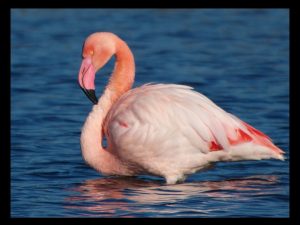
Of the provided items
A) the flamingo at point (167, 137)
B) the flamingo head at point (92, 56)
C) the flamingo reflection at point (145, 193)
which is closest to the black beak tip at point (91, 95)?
the flamingo head at point (92, 56)

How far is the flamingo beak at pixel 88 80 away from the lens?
7.65 m

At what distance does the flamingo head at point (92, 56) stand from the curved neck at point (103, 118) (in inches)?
3.5

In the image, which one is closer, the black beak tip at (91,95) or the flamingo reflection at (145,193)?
the flamingo reflection at (145,193)

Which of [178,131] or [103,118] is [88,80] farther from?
[178,131]

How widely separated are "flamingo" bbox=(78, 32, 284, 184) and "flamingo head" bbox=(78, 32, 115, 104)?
0.27m

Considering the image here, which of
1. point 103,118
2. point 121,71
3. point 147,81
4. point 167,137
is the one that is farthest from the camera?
point 147,81

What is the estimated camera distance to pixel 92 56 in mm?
7730

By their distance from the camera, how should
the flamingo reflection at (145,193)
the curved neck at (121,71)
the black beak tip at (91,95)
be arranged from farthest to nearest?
1. the curved neck at (121,71)
2. the black beak tip at (91,95)
3. the flamingo reflection at (145,193)

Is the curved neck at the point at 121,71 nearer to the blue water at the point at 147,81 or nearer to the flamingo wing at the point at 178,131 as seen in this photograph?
the flamingo wing at the point at 178,131

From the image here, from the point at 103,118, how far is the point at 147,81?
4.52 m

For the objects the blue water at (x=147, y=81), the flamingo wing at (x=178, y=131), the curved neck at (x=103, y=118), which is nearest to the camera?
the blue water at (x=147, y=81)

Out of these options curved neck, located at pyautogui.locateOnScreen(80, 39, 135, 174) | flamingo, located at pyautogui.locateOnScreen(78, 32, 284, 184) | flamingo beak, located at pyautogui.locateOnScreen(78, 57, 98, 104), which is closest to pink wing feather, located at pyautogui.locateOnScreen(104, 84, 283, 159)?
flamingo, located at pyautogui.locateOnScreen(78, 32, 284, 184)

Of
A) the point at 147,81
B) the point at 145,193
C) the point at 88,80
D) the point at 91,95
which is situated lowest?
the point at 145,193

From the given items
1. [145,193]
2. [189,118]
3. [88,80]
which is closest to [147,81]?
[88,80]
